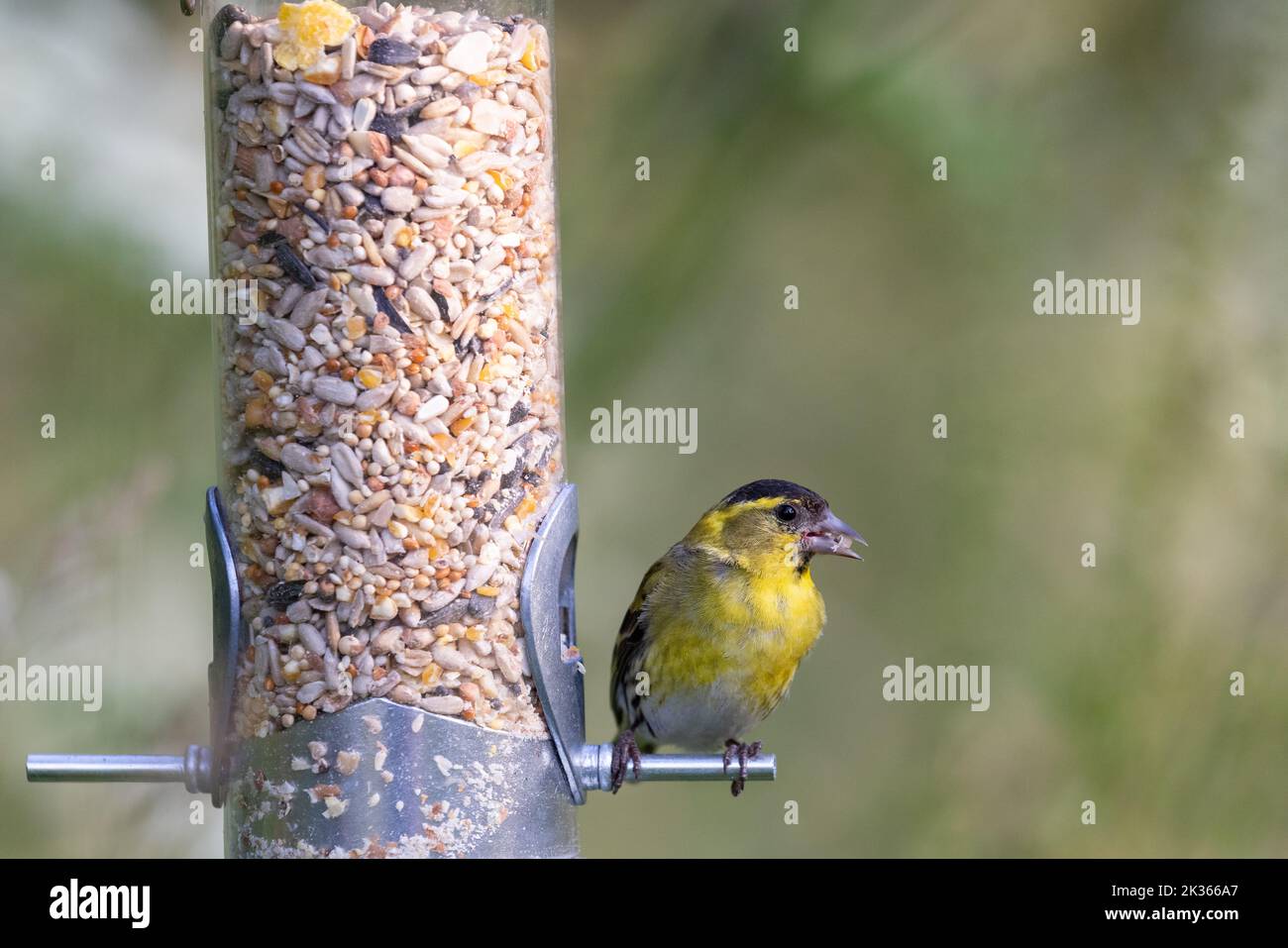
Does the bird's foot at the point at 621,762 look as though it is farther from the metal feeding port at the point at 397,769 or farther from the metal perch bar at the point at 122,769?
the metal perch bar at the point at 122,769

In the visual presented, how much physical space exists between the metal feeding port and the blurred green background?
2.24 m

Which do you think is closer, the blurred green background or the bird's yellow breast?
the bird's yellow breast

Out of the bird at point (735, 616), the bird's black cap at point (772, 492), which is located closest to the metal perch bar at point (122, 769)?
the bird at point (735, 616)

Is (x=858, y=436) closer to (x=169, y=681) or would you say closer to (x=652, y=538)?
(x=652, y=538)

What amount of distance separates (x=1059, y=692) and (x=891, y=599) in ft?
3.69

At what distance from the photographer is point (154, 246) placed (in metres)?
7.34

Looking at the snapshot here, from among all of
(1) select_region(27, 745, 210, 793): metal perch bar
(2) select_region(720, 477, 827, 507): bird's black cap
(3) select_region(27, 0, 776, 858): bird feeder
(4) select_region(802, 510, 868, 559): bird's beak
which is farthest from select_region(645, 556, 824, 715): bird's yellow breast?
(1) select_region(27, 745, 210, 793): metal perch bar

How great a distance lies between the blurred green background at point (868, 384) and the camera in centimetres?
729

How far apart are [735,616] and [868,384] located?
3.40 metres
